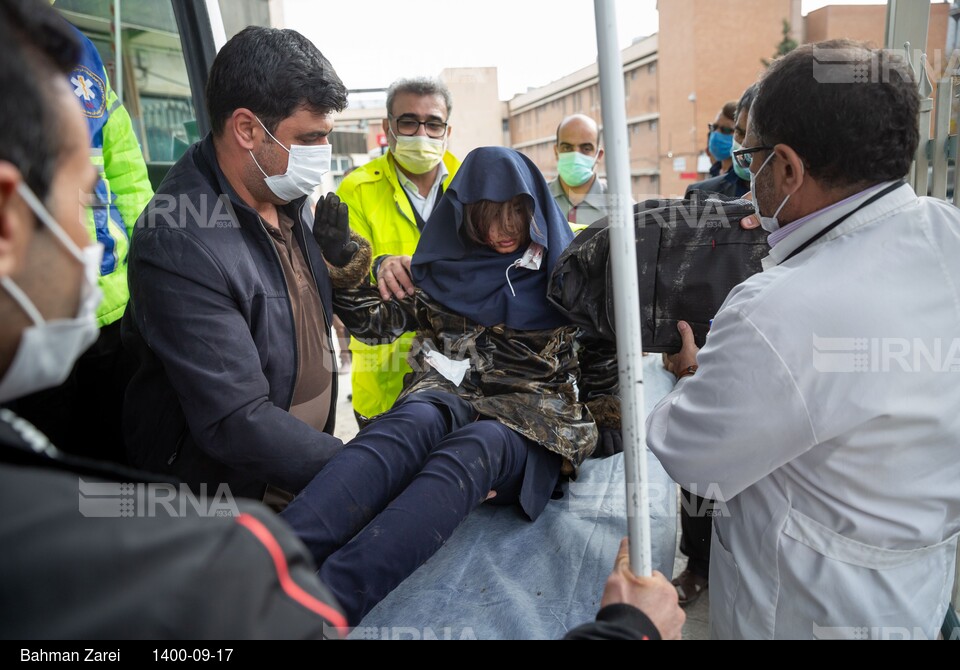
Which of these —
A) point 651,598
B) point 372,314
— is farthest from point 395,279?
point 651,598

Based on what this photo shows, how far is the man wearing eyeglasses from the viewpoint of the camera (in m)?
2.68

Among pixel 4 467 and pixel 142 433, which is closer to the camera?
pixel 4 467

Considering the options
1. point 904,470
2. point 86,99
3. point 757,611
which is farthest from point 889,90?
point 86,99

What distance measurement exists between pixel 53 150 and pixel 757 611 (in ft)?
4.50

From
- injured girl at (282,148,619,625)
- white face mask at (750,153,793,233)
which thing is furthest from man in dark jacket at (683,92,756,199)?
white face mask at (750,153,793,233)

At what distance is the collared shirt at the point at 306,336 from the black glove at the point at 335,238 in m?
0.14

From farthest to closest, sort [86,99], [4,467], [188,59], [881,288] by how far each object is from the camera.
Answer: [188,59]
[86,99]
[881,288]
[4,467]

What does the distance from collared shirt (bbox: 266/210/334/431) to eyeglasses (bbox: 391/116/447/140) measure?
1.07 meters

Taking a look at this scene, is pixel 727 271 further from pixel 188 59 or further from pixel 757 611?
pixel 188 59

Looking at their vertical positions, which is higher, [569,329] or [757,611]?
[569,329]

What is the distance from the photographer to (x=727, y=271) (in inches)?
71.4

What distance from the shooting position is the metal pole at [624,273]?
916mm

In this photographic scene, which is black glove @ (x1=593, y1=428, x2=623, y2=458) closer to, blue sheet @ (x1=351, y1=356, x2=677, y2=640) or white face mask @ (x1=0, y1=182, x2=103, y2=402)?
blue sheet @ (x1=351, y1=356, x2=677, y2=640)

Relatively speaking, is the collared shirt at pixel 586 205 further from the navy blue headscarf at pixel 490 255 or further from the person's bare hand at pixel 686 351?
the person's bare hand at pixel 686 351
